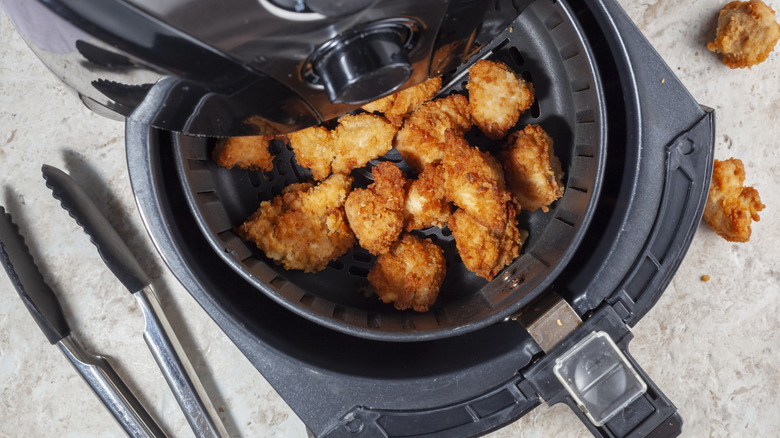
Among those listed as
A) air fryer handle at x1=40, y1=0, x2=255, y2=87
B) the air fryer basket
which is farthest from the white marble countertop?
air fryer handle at x1=40, y1=0, x2=255, y2=87

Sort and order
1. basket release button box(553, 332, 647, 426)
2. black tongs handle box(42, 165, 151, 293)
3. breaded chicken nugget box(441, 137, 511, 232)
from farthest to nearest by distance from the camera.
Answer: black tongs handle box(42, 165, 151, 293) → breaded chicken nugget box(441, 137, 511, 232) → basket release button box(553, 332, 647, 426)

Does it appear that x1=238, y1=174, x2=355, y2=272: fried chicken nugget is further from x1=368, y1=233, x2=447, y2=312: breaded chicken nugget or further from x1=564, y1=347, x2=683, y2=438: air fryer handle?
x1=564, y1=347, x2=683, y2=438: air fryer handle

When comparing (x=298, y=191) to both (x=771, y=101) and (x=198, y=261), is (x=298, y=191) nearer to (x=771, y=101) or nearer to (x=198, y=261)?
(x=198, y=261)

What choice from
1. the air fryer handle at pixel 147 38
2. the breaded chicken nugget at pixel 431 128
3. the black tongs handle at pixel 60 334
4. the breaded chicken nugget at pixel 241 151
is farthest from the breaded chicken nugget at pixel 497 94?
the black tongs handle at pixel 60 334

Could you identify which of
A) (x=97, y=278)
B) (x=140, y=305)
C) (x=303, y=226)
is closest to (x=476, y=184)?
(x=303, y=226)

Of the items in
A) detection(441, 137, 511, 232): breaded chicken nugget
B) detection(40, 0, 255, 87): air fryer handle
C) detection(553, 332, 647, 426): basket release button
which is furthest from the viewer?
detection(441, 137, 511, 232): breaded chicken nugget

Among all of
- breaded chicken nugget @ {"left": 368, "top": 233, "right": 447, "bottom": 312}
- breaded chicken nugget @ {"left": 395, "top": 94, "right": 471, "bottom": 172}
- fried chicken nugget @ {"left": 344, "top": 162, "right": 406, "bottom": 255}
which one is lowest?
breaded chicken nugget @ {"left": 368, "top": 233, "right": 447, "bottom": 312}

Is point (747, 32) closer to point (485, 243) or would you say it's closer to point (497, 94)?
point (497, 94)
